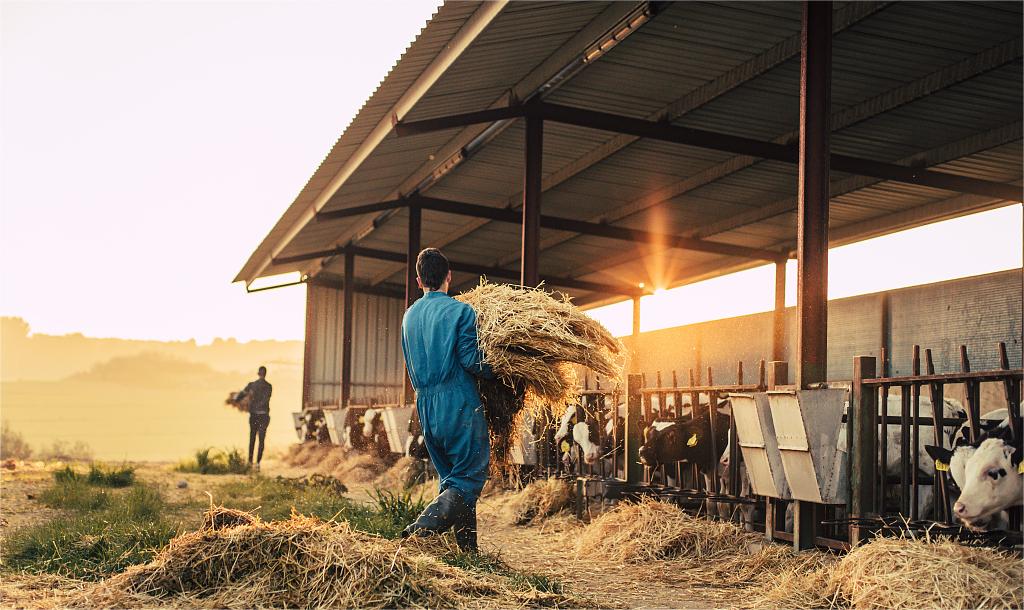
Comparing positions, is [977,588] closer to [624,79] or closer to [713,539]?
[713,539]

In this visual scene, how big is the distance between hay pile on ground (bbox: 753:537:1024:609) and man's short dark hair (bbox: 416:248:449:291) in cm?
276

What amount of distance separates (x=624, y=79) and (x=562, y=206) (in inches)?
251

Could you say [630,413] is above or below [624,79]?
below

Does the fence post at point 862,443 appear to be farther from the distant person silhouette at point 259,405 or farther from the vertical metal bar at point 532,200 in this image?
the distant person silhouette at point 259,405

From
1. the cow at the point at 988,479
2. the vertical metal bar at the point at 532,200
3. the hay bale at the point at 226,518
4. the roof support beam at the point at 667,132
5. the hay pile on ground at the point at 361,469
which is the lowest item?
the hay pile on ground at the point at 361,469

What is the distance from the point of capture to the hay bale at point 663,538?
8.01 metres

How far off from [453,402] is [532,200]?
708cm

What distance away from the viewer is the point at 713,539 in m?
8.12

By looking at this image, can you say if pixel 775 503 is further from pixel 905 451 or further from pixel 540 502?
pixel 540 502

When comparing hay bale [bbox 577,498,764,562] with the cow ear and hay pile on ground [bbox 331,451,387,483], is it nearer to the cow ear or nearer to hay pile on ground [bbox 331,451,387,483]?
the cow ear

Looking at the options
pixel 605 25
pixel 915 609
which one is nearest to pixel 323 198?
pixel 605 25

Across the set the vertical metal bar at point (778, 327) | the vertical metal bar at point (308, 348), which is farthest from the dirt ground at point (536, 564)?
the vertical metal bar at point (308, 348)

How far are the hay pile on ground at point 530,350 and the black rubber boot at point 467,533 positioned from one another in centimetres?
73

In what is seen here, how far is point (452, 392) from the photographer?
6.14 m
